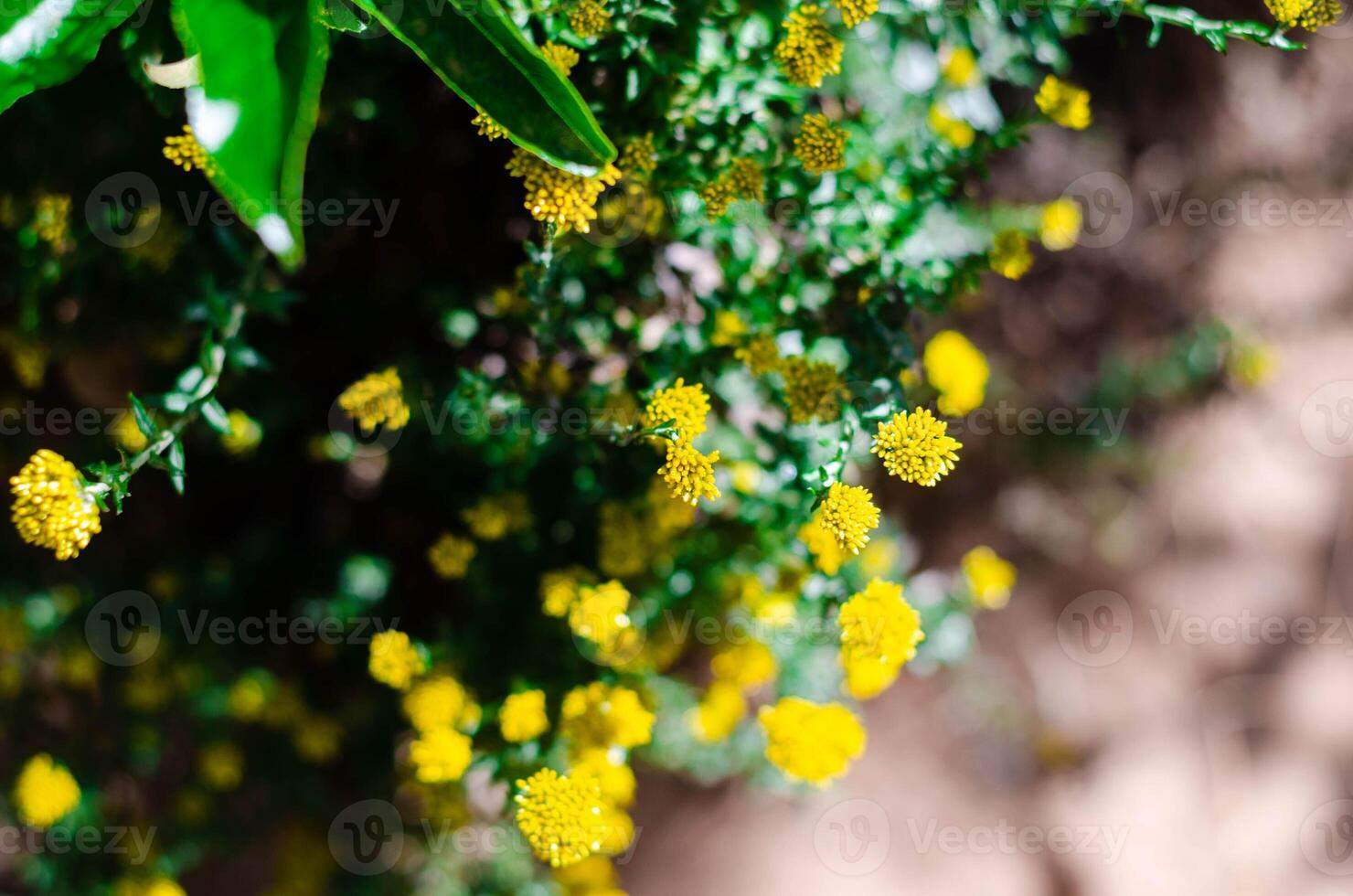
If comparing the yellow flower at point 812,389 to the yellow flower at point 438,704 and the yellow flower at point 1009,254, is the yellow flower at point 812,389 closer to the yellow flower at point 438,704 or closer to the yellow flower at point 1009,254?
the yellow flower at point 1009,254

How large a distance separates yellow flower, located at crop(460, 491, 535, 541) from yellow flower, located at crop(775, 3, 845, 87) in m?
0.38

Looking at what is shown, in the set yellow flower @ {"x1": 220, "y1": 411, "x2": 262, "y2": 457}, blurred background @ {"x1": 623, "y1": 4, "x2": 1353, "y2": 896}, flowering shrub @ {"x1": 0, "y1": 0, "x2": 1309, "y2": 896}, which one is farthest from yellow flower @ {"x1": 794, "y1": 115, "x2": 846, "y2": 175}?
blurred background @ {"x1": 623, "y1": 4, "x2": 1353, "y2": 896}

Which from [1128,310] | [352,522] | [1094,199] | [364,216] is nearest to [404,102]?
[364,216]

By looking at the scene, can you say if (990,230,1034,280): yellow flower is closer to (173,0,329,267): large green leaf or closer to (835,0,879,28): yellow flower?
(835,0,879,28): yellow flower

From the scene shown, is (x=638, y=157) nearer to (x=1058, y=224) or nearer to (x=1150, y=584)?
(x=1058, y=224)

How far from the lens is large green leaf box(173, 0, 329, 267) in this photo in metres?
0.41

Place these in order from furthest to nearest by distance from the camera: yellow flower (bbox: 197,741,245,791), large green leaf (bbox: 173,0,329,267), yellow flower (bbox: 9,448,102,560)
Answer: yellow flower (bbox: 197,741,245,791) → yellow flower (bbox: 9,448,102,560) → large green leaf (bbox: 173,0,329,267)

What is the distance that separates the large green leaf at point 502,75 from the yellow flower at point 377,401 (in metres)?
0.26

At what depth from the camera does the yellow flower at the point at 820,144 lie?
60 centimetres

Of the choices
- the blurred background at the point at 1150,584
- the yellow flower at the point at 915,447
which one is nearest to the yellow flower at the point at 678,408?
the yellow flower at the point at 915,447

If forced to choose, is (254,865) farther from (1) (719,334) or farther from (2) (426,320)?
(1) (719,334)

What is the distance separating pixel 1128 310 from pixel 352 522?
3.59 feet

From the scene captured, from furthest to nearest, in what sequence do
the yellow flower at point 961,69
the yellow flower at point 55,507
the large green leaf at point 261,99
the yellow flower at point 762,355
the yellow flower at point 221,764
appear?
the yellow flower at point 221,764, the yellow flower at point 961,69, the yellow flower at point 762,355, the yellow flower at point 55,507, the large green leaf at point 261,99

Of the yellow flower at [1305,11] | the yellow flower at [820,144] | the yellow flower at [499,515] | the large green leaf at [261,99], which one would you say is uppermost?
the large green leaf at [261,99]
